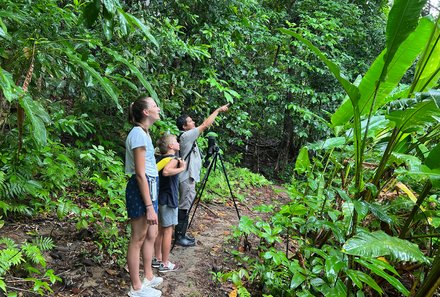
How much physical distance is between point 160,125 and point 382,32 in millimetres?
8240

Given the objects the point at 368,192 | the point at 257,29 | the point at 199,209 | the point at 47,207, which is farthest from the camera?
the point at 257,29

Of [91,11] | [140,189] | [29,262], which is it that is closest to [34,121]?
[91,11]

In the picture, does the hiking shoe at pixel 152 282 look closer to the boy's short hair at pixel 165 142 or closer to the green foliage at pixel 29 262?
the green foliage at pixel 29 262

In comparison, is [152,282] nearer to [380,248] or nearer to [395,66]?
[380,248]

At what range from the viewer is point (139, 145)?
2.63 meters

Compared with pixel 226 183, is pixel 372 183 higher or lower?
higher

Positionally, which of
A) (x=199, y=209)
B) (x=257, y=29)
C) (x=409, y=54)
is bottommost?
→ (x=199, y=209)

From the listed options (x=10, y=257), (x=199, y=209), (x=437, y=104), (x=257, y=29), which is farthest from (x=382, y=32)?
(x=10, y=257)

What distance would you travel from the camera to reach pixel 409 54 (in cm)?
204

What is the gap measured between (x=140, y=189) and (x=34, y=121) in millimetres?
1006

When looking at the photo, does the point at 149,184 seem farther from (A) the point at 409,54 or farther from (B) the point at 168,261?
(A) the point at 409,54

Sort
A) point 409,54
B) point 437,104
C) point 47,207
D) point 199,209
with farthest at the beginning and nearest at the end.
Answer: point 199,209
point 47,207
point 409,54
point 437,104

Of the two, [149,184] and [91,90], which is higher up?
[91,90]

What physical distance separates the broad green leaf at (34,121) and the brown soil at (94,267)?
1.13 m
